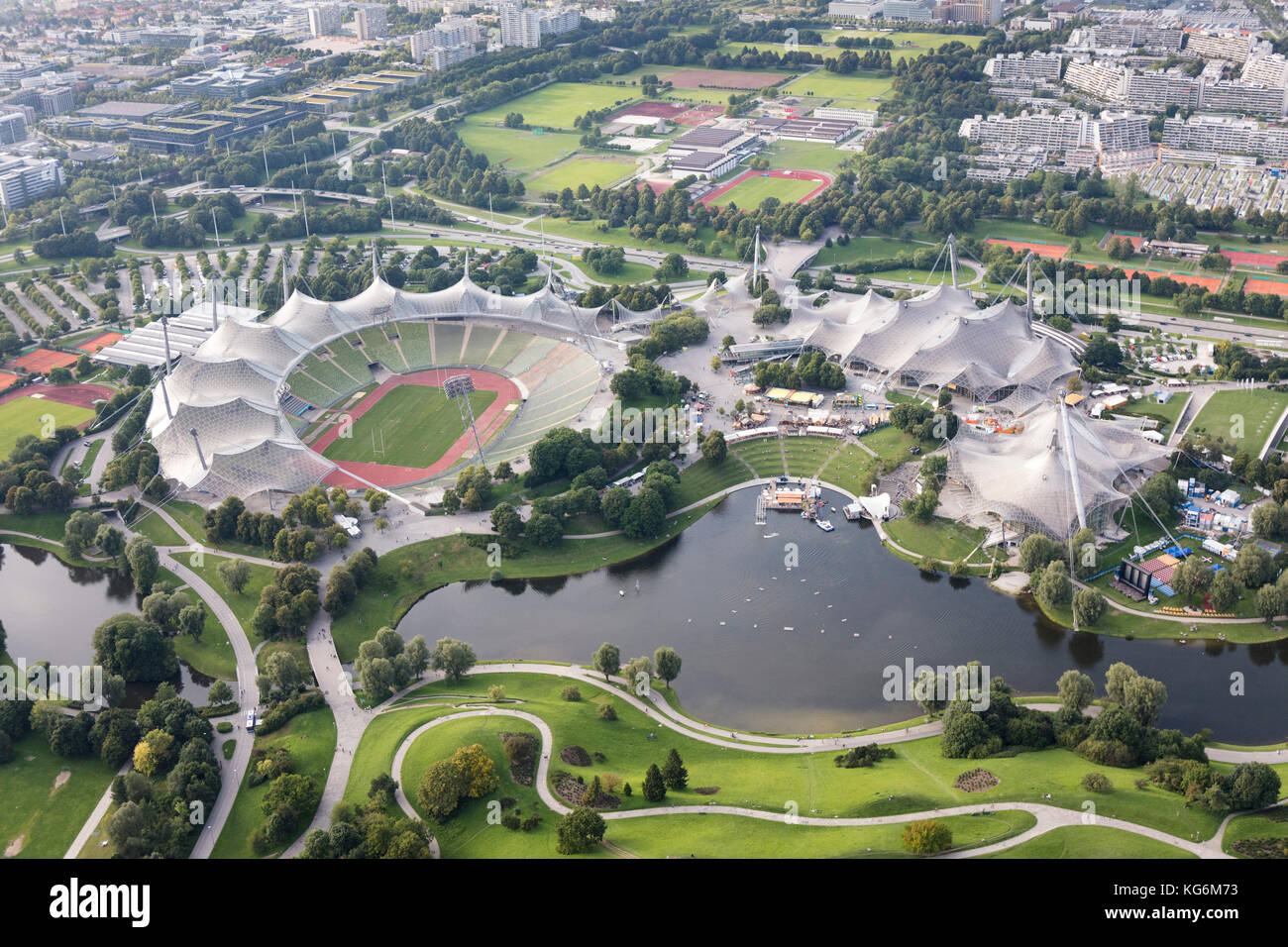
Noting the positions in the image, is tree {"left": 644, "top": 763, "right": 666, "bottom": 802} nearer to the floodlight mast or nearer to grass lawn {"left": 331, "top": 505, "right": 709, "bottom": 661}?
grass lawn {"left": 331, "top": 505, "right": 709, "bottom": 661}

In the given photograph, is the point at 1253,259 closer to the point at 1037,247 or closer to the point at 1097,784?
the point at 1037,247

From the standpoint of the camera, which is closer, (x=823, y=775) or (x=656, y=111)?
(x=823, y=775)

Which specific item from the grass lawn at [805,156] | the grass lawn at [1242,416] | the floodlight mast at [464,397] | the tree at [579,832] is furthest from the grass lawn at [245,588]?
the grass lawn at [805,156]

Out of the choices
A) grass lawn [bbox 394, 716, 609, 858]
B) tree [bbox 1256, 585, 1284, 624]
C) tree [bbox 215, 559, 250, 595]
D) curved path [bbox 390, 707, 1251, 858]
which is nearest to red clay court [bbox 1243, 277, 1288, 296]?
tree [bbox 1256, 585, 1284, 624]

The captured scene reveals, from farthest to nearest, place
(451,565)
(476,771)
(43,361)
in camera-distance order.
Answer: (43,361)
(451,565)
(476,771)

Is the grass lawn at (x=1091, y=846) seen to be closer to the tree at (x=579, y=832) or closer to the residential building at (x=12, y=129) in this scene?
the tree at (x=579, y=832)

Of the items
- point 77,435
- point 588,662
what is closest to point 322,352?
point 77,435

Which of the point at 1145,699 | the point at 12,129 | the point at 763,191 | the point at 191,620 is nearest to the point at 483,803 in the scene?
the point at 191,620

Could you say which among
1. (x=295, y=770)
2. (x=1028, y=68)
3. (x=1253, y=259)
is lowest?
(x=295, y=770)
